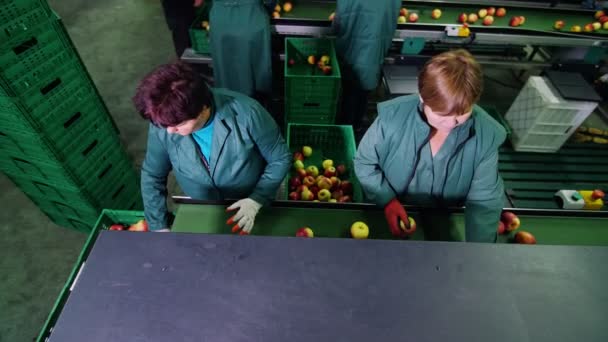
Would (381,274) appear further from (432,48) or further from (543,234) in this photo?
(432,48)

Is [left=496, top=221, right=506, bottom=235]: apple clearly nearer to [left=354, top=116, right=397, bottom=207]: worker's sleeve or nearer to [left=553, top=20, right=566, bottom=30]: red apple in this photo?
[left=354, top=116, right=397, bottom=207]: worker's sleeve

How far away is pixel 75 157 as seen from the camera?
8.45ft

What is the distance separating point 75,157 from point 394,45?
3785 millimetres

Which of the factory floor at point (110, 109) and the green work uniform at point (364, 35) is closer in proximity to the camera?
the factory floor at point (110, 109)

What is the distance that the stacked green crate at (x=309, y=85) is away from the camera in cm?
347

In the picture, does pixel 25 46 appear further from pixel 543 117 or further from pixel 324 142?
pixel 543 117

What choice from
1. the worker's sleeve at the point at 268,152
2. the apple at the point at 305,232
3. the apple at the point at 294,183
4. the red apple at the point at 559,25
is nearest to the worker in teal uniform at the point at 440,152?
the apple at the point at 305,232

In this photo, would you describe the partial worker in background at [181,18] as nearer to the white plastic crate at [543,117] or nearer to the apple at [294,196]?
the apple at [294,196]

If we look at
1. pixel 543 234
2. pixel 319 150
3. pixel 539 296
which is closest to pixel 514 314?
pixel 539 296

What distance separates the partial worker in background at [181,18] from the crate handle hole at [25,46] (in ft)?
9.04

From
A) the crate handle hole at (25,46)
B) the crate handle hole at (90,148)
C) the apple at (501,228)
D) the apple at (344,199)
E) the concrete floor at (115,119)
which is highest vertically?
the crate handle hole at (25,46)

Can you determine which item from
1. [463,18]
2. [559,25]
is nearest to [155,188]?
[463,18]

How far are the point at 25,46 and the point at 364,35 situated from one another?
9.45 ft

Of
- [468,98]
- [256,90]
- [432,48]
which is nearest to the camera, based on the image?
[468,98]
